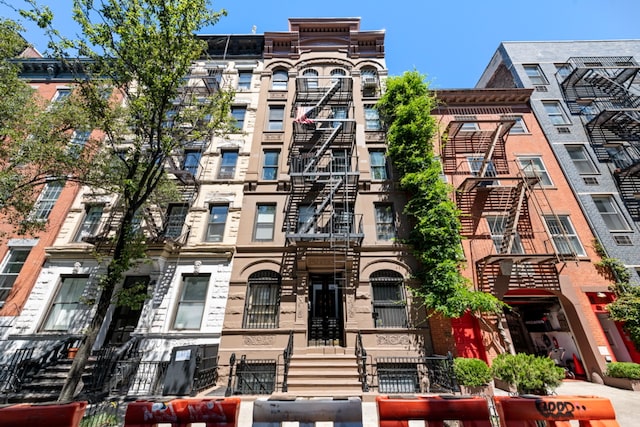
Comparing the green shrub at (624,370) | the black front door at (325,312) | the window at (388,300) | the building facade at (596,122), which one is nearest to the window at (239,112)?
Result: the black front door at (325,312)

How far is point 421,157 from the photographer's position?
12852 millimetres

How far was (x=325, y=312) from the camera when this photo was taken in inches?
464

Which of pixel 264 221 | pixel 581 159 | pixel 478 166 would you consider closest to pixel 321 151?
pixel 264 221

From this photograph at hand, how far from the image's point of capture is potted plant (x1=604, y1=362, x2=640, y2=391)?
9.66m

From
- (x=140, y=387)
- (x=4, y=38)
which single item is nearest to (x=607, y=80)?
(x=140, y=387)

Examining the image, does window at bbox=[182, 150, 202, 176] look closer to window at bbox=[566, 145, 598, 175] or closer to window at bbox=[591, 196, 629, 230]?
window at bbox=[566, 145, 598, 175]

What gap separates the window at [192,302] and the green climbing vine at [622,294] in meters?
18.0

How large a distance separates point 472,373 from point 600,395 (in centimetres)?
470

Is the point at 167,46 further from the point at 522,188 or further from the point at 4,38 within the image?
the point at 522,188

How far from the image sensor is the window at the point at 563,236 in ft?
43.0

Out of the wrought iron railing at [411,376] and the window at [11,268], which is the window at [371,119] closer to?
the wrought iron railing at [411,376]

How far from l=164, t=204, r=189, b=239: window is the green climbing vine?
66.1ft

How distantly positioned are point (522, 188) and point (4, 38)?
907 inches

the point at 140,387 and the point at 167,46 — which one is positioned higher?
the point at 167,46
